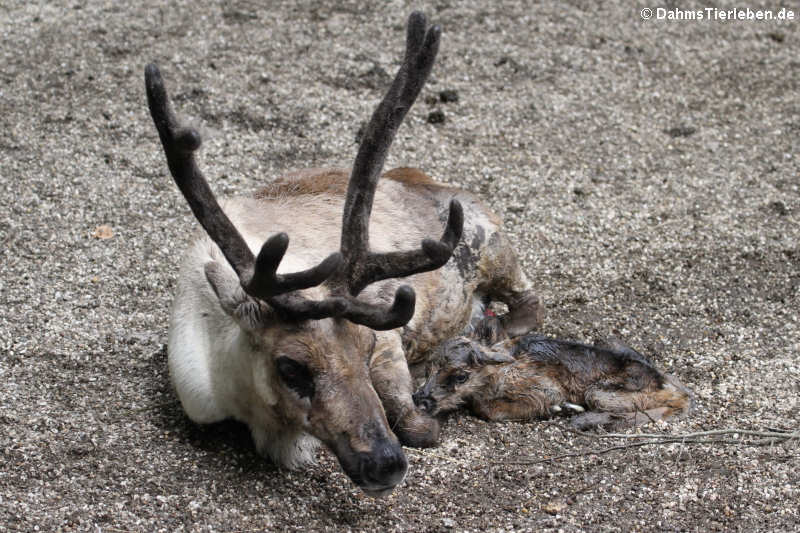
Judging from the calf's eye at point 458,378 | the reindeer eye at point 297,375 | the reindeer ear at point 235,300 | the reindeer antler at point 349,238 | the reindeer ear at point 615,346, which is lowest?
the calf's eye at point 458,378

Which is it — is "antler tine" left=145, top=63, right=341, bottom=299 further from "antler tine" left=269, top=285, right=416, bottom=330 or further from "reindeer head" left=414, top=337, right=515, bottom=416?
"reindeer head" left=414, top=337, right=515, bottom=416

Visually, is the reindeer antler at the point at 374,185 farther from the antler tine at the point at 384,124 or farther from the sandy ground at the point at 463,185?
the sandy ground at the point at 463,185

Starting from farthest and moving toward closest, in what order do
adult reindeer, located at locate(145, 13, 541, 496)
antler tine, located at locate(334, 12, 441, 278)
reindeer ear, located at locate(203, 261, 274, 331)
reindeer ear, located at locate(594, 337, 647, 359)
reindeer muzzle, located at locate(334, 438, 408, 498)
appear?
reindeer ear, located at locate(594, 337, 647, 359) → antler tine, located at locate(334, 12, 441, 278) → reindeer ear, located at locate(203, 261, 274, 331) → adult reindeer, located at locate(145, 13, 541, 496) → reindeer muzzle, located at locate(334, 438, 408, 498)

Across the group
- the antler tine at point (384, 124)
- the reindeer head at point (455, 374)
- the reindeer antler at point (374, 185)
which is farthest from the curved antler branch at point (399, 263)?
the reindeer head at point (455, 374)

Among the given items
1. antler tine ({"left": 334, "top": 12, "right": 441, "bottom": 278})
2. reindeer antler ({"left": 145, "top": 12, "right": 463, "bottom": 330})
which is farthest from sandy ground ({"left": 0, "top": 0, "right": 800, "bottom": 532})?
antler tine ({"left": 334, "top": 12, "right": 441, "bottom": 278})

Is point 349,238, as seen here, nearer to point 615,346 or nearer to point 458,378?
point 458,378

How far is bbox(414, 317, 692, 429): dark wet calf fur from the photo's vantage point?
16.3 feet

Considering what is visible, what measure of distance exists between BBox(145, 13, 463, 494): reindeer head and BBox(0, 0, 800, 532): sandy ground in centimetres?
48

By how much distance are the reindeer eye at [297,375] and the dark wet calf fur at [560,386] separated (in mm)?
1187

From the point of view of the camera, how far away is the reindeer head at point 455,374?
498 cm

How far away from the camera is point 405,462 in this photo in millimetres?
3678

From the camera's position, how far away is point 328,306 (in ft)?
12.3

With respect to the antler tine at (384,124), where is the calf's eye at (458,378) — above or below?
below

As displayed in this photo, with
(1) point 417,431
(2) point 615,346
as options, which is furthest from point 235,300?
(2) point 615,346
